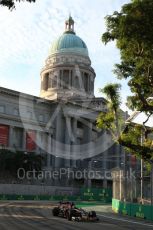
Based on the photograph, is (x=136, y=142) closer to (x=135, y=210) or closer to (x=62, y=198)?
(x=135, y=210)

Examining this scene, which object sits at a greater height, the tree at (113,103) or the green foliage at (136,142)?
the tree at (113,103)

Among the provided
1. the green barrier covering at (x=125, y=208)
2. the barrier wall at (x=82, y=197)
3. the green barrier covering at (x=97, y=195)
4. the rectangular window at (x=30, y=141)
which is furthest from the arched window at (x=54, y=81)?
the green barrier covering at (x=125, y=208)

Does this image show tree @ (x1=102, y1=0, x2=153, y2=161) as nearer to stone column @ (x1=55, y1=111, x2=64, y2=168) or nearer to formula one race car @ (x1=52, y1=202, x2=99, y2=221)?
formula one race car @ (x1=52, y1=202, x2=99, y2=221)

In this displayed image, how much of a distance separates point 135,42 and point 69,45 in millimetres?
114746

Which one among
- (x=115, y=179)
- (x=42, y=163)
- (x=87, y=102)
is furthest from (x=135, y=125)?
(x=87, y=102)

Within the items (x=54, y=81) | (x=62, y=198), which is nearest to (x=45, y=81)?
(x=54, y=81)

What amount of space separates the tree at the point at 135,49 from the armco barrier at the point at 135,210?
669cm

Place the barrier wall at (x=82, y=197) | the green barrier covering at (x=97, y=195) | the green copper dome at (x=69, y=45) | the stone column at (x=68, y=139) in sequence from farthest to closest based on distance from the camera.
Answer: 1. the green copper dome at (x=69, y=45)
2. the stone column at (x=68, y=139)
3. the green barrier covering at (x=97, y=195)
4. the barrier wall at (x=82, y=197)

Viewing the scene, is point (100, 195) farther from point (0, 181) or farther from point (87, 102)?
point (87, 102)

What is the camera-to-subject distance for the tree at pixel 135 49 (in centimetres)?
2733

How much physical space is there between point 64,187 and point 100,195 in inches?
475

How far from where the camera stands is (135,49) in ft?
98.7

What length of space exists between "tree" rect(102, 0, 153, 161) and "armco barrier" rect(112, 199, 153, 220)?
669cm

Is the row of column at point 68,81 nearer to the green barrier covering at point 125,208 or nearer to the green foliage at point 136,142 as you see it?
the green barrier covering at point 125,208
